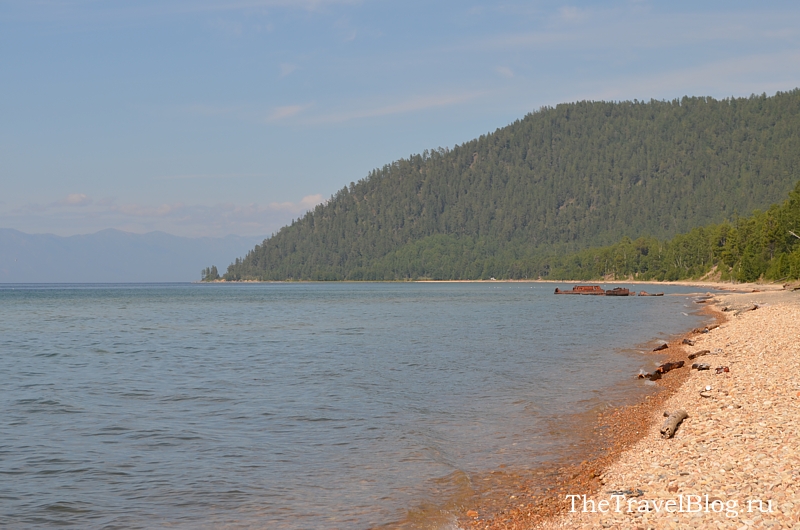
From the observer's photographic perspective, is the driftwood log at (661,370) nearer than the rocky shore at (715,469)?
No

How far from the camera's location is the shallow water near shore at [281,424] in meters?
14.6

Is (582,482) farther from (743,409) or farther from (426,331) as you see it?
(426,331)

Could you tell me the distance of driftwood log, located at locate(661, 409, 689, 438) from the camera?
17203 millimetres

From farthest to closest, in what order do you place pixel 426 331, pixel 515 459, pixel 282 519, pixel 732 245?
1. pixel 732 245
2. pixel 426 331
3. pixel 515 459
4. pixel 282 519

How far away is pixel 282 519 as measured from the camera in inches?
533

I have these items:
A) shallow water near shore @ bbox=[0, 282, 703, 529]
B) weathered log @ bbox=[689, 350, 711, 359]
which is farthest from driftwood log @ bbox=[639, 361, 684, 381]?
weathered log @ bbox=[689, 350, 711, 359]

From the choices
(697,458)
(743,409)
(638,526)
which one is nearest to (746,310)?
(743,409)

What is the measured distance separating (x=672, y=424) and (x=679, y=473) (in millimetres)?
4706

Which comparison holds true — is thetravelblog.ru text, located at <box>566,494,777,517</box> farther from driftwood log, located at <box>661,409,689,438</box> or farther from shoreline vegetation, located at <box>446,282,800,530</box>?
driftwood log, located at <box>661,409,689,438</box>

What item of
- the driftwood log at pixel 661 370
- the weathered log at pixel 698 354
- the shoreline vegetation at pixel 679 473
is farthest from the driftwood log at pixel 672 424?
the weathered log at pixel 698 354

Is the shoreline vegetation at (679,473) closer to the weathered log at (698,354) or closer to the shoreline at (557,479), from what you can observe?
the shoreline at (557,479)

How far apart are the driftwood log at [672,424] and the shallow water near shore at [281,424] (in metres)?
2.58

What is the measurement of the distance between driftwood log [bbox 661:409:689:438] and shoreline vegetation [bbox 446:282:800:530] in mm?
163

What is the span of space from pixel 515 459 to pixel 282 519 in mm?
6580
